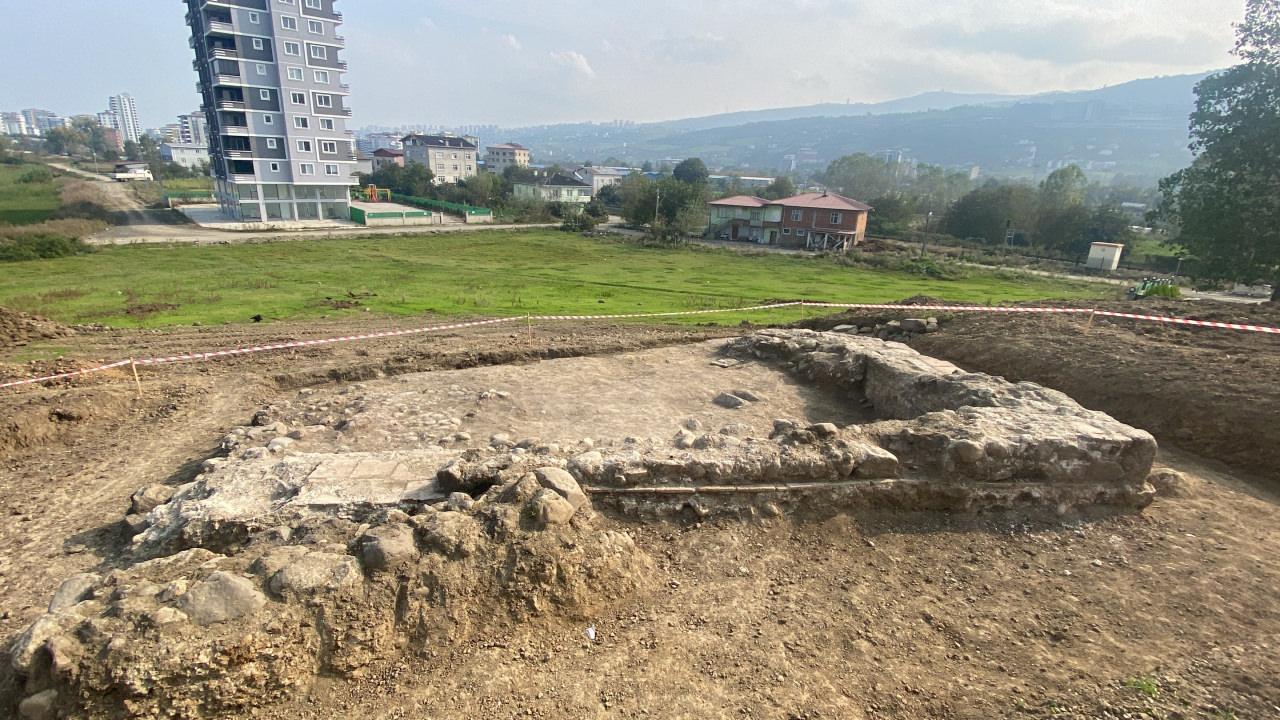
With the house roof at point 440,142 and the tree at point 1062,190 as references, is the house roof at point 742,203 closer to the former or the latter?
the tree at point 1062,190

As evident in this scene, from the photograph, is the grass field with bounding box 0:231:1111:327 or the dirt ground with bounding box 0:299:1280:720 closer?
the dirt ground with bounding box 0:299:1280:720

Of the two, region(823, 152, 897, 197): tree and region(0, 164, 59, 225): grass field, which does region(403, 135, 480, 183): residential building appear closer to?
region(0, 164, 59, 225): grass field

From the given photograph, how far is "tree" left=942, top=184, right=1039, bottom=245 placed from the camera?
214 ft

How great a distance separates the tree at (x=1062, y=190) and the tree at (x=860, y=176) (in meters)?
58.2

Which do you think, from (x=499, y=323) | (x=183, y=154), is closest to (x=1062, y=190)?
(x=499, y=323)

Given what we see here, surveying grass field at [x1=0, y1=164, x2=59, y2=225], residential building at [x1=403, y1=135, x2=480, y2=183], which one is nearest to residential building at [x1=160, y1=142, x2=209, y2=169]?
grass field at [x1=0, y1=164, x2=59, y2=225]

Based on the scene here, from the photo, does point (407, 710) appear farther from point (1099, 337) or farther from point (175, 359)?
point (1099, 337)

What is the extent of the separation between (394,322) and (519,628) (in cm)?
1589

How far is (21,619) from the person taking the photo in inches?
225

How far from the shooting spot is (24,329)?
52.2 ft

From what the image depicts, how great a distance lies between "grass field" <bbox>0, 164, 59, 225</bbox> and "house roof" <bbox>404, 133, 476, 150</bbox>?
188 ft

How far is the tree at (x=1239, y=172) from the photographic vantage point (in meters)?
19.5

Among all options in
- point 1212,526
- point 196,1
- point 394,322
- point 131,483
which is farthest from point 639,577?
point 196,1

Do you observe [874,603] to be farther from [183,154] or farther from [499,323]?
[183,154]
